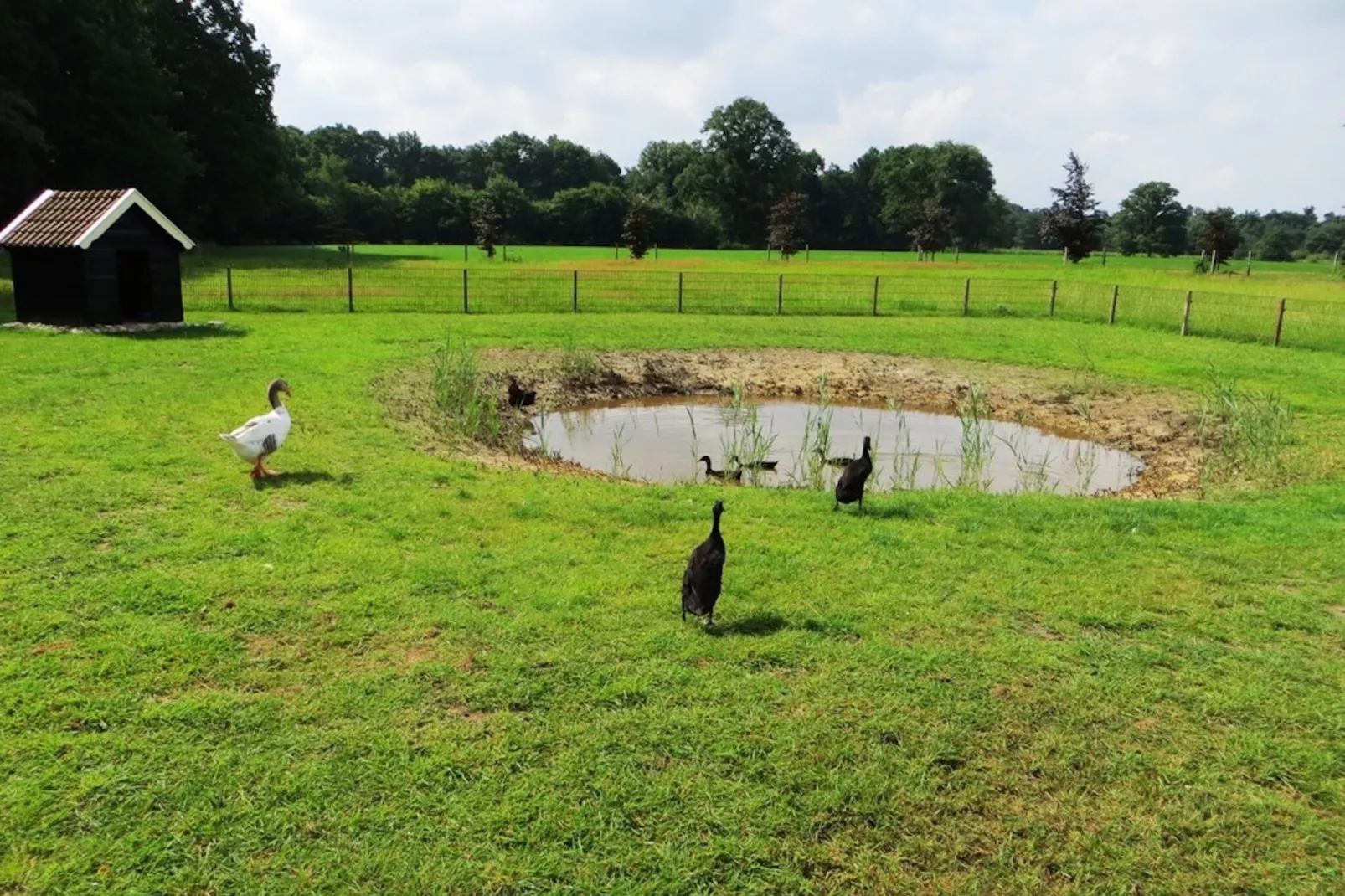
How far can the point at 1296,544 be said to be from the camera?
23.9ft

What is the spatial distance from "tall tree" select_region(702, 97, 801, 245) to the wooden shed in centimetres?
7375

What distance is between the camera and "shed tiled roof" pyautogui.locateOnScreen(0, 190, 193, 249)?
51.1 feet

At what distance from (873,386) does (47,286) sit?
15649mm

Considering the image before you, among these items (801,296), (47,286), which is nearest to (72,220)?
(47,286)

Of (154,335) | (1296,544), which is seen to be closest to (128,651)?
(1296,544)

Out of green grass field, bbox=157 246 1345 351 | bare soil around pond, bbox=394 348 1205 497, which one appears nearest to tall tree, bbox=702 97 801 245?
green grass field, bbox=157 246 1345 351

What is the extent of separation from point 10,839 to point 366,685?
1.53 m

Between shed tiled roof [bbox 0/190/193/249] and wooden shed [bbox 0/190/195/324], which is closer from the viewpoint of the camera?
shed tiled roof [bbox 0/190/193/249]

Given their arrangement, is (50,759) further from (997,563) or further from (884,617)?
(997,563)

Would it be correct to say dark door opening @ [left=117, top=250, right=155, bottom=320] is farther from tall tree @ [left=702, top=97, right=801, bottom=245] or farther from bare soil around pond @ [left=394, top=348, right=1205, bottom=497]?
tall tree @ [left=702, top=97, right=801, bottom=245]

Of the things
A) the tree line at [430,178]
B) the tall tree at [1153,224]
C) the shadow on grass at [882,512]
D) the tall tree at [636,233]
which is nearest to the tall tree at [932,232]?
the tree line at [430,178]

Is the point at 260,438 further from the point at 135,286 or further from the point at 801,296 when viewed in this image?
the point at 801,296

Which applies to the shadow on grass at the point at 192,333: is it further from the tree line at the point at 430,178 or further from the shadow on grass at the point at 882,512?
the tree line at the point at 430,178

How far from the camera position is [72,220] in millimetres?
16000
